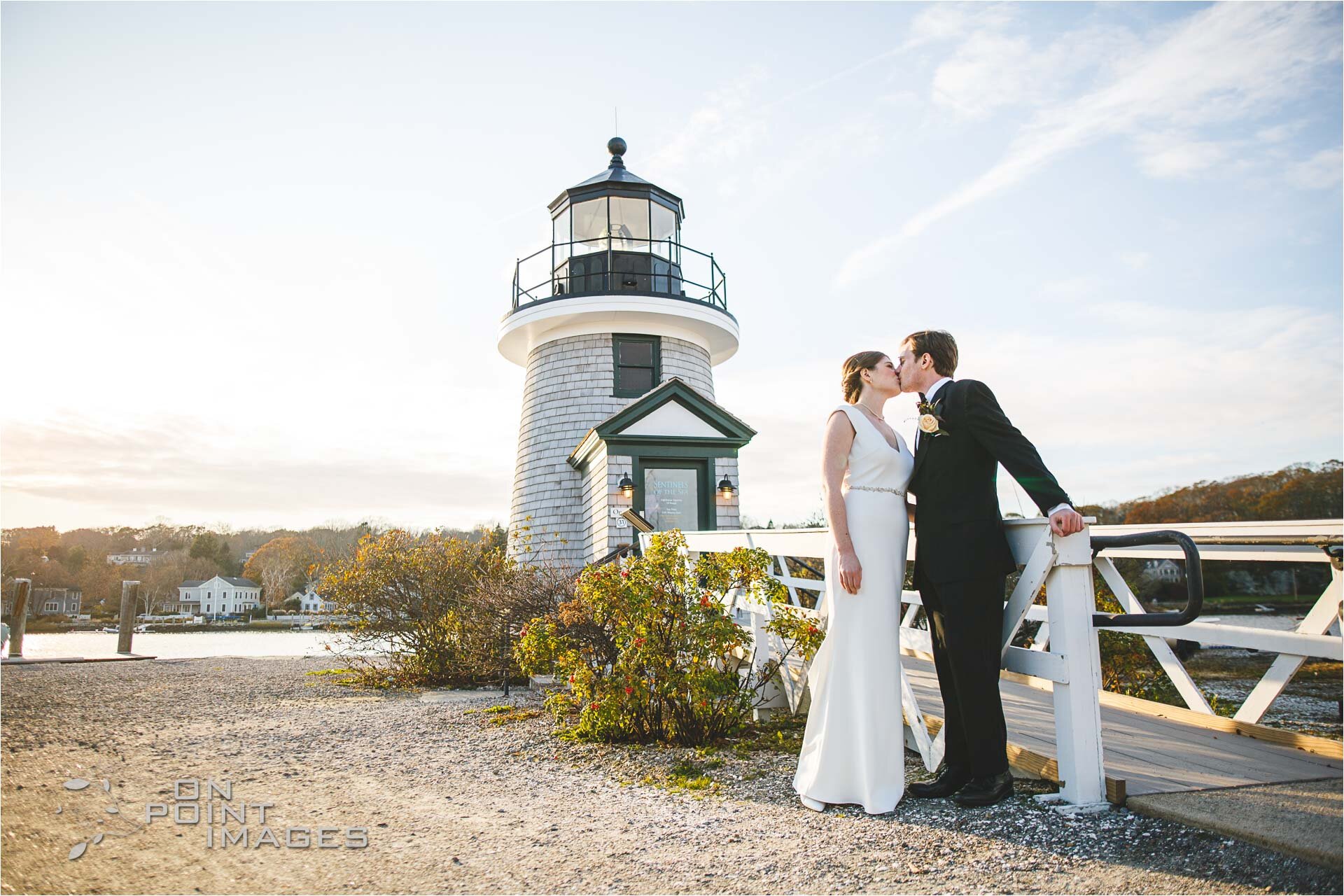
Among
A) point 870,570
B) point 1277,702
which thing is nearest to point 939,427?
point 870,570

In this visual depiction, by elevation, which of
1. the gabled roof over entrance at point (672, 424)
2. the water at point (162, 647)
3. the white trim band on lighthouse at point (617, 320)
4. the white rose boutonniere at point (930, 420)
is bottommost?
the water at point (162, 647)

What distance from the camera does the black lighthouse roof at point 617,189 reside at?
15445 millimetres

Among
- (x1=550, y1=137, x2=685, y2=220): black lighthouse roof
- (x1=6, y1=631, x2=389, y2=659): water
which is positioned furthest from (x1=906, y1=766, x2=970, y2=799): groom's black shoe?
(x1=550, y1=137, x2=685, y2=220): black lighthouse roof

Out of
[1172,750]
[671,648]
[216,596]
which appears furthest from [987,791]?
[216,596]

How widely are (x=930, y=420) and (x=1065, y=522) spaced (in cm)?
65

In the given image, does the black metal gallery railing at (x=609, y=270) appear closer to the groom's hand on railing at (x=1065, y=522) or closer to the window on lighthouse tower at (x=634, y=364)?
the window on lighthouse tower at (x=634, y=364)

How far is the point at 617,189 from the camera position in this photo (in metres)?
15.4

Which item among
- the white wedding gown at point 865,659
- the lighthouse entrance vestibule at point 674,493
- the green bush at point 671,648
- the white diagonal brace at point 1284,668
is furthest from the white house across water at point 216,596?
the white diagonal brace at point 1284,668

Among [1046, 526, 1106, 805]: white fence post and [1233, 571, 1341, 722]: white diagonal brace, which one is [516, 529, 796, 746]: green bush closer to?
[1046, 526, 1106, 805]: white fence post

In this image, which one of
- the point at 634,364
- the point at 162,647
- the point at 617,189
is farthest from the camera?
the point at 162,647

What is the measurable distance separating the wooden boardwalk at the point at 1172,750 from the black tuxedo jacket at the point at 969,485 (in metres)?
0.91

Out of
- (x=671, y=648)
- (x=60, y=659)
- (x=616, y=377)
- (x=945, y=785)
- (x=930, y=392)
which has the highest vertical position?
(x=616, y=377)

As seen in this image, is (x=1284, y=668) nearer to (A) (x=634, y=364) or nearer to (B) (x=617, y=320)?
(A) (x=634, y=364)

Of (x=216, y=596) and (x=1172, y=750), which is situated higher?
(x=1172, y=750)
